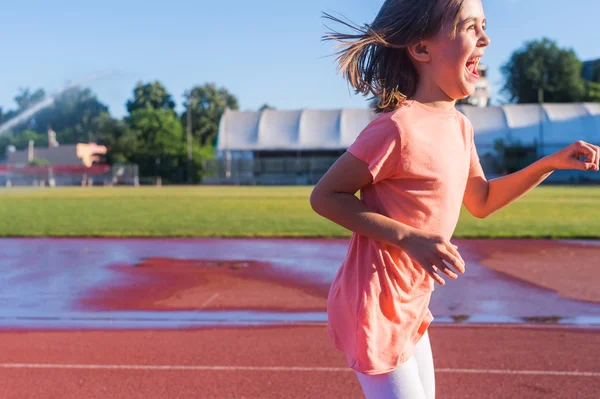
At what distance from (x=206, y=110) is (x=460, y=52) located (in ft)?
272

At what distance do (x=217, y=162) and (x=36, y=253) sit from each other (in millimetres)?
49963

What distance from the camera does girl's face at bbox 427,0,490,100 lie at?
2.21 m

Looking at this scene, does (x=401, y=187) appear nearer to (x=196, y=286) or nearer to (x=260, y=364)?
(x=260, y=364)

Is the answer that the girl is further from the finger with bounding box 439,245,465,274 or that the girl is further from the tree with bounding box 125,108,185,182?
the tree with bounding box 125,108,185,182

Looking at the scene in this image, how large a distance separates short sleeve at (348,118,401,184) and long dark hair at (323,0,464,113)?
0.20 m

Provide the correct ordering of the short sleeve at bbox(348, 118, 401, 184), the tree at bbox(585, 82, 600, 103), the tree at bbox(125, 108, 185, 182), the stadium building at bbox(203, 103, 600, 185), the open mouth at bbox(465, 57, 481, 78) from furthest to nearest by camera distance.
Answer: the tree at bbox(585, 82, 600, 103) < the tree at bbox(125, 108, 185, 182) < the stadium building at bbox(203, 103, 600, 185) < the open mouth at bbox(465, 57, 481, 78) < the short sleeve at bbox(348, 118, 401, 184)

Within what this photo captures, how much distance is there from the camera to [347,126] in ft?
207

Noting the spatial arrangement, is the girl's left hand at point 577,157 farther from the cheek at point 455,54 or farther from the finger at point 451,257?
the finger at point 451,257

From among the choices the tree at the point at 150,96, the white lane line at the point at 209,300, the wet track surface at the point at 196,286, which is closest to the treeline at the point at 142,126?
the tree at the point at 150,96

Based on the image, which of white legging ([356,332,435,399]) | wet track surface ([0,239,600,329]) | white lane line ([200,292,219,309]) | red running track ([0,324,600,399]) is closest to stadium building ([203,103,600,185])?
wet track surface ([0,239,600,329])

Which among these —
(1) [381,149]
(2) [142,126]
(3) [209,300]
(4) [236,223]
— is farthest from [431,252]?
(2) [142,126]

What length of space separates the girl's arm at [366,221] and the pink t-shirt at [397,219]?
6cm

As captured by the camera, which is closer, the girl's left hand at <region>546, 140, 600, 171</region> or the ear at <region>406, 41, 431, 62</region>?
the ear at <region>406, 41, 431, 62</region>

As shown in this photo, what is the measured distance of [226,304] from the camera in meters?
7.98
